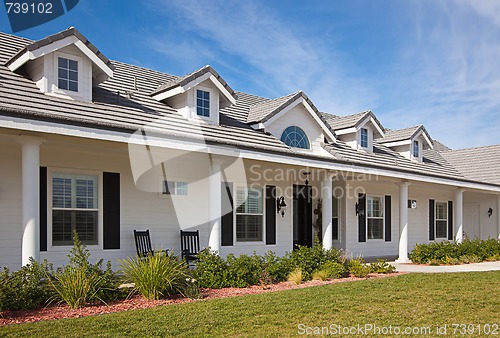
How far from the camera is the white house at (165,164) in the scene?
9.13 meters

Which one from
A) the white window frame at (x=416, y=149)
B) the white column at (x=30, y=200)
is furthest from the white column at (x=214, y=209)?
the white window frame at (x=416, y=149)

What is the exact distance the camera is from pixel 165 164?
11.7 m

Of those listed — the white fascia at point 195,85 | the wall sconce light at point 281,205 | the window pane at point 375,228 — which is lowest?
the window pane at point 375,228

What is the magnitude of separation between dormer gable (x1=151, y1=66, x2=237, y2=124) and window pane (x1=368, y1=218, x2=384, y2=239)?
309 inches

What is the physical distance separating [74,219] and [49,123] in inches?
114

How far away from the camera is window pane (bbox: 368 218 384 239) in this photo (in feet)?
Result: 56.1

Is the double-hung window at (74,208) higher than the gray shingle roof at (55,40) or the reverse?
the reverse

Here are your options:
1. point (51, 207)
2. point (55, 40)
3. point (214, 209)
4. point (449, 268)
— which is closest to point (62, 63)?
point (55, 40)

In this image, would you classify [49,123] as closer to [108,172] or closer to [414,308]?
[108,172]

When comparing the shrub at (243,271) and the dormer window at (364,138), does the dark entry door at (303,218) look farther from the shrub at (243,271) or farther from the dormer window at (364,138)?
the shrub at (243,271)

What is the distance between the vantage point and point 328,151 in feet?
46.8

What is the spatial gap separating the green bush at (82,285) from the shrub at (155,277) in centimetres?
34

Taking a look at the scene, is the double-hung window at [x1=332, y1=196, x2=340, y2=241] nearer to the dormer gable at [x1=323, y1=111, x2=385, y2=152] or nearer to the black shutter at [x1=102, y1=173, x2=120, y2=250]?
the dormer gable at [x1=323, y1=111, x2=385, y2=152]

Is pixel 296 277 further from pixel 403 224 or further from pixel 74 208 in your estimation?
pixel 403 224
